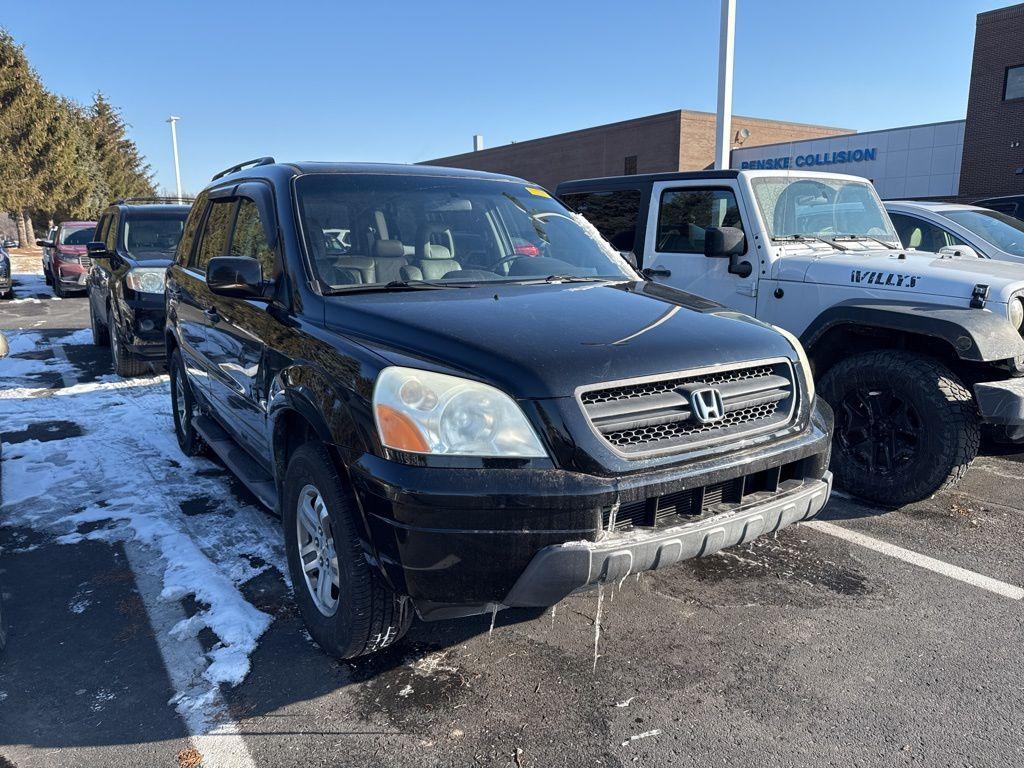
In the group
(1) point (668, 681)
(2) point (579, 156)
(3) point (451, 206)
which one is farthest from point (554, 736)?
(2) point (579, 156)

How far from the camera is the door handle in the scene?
19.7 ft

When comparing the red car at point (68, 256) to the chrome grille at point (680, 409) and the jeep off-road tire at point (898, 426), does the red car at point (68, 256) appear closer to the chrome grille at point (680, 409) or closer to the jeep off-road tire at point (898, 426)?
the jeep off-road tire at point (898, 426)

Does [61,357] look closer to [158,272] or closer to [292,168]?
[158,272]

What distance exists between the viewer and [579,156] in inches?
1564

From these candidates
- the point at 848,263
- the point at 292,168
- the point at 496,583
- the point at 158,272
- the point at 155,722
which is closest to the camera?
the point at 496,583

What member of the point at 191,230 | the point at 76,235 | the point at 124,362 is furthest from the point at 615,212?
the point at 76,235

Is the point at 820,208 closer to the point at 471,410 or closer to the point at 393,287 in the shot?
the point at 393,287

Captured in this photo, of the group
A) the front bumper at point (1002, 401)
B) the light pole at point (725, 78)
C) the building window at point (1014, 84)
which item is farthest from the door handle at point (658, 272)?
the building window at point (1014, 84)

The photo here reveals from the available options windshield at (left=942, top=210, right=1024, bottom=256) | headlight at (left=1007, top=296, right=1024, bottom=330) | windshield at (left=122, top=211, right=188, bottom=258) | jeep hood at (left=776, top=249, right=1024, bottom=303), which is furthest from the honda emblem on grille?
windshield at (left=122, top=211, right=188, bottom=258)

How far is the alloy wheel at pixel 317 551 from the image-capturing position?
282 centimetres

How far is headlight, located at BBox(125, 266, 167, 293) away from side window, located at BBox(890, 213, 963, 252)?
24.5ft

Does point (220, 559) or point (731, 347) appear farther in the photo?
point (220, 559)

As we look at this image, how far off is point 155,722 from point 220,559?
126 cm

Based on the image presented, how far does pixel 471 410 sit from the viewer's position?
2.38m
